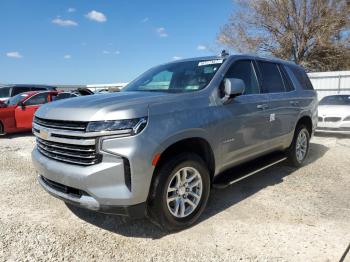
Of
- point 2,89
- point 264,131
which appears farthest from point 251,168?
point 2,89

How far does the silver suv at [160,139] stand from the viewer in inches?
118

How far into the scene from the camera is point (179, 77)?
4410 mm

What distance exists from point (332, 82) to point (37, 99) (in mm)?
15091

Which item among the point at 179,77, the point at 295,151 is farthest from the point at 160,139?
the point at 295,151

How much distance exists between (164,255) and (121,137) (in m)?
1.20

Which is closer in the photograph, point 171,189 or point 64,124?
point 64,124

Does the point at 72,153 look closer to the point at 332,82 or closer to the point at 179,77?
the point at 179,77

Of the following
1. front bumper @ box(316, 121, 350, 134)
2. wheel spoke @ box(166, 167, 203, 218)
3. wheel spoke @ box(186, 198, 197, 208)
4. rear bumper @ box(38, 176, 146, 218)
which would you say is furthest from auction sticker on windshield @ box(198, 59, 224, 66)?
front bumper @ box(316, 121, 350, 134)

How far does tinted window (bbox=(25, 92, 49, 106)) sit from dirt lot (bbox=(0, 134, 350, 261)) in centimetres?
644

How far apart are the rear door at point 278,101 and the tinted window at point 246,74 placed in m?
0.22

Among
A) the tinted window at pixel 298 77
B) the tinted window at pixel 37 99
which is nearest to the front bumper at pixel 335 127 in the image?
the tinted window at pixel 298 77

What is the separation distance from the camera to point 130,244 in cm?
330

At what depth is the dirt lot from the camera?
3.12 m

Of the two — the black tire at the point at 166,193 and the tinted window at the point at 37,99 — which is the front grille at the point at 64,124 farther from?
the tinted window at the point at 37,99
